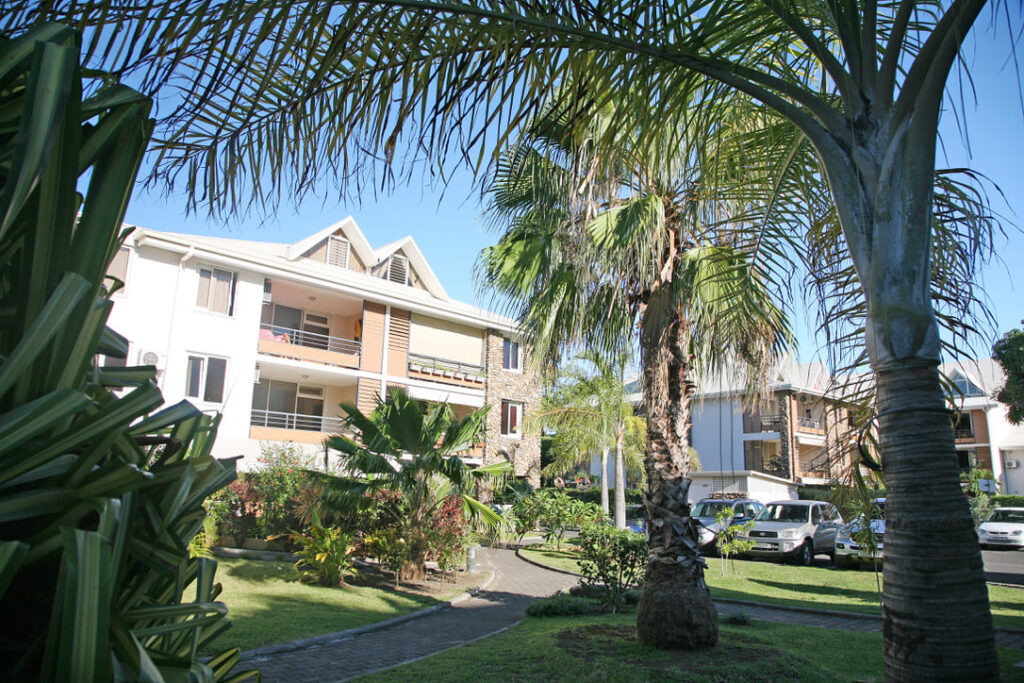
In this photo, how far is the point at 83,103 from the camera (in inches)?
54.5

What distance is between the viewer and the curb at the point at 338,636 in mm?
7898

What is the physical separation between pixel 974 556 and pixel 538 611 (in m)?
8.16

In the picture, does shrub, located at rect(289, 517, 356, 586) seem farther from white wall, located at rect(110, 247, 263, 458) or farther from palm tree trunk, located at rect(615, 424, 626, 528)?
palm tree trunk, located at rect(615, 424, 626, 528)

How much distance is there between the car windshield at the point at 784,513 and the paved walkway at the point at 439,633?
875 centimetres

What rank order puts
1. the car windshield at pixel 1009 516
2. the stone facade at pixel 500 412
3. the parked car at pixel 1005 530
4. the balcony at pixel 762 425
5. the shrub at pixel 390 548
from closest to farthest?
the shrub at pixel 390 548, the parked car at pixel 1005 530, the car windshield at pixel 1009 516, the stone facade at pixel 500 412, the balcony at pixel 762 425

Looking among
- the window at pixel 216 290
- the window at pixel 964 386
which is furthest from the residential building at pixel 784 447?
the window at pixel 216 290

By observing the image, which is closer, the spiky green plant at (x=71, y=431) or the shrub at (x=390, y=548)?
the spiky green plant at (x=71, y=431)

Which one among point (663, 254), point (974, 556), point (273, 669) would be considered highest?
point (663, 254)

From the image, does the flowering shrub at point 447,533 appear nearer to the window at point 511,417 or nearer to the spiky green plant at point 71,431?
the spiky green plant at point 71,431

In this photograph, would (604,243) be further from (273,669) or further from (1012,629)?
(1012,629)

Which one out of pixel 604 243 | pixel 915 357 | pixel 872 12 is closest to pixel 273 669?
pixel 604 243

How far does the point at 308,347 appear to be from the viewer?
2520cm

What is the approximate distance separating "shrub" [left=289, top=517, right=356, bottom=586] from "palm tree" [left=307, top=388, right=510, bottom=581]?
20.4 inches

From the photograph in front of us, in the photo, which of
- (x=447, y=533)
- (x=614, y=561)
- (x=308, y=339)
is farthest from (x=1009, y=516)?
(x=308, y=339)
